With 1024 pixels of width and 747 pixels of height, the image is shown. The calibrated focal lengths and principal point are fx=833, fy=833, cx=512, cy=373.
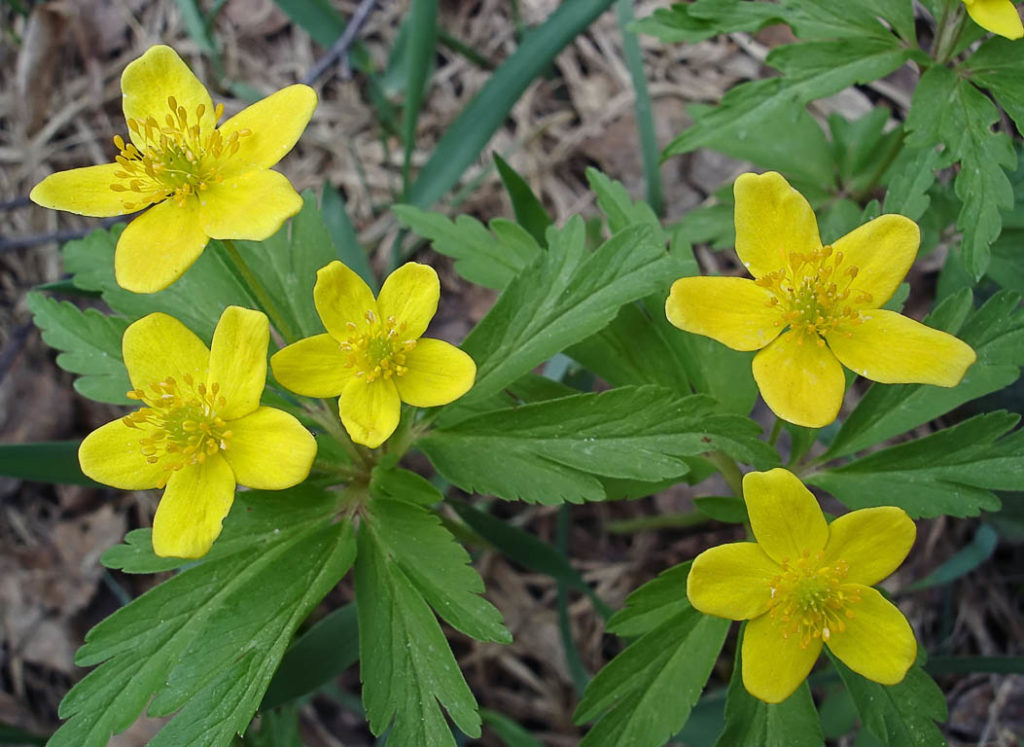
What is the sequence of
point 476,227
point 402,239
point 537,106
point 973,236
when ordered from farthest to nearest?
point 537,106
point 402,239
point 476,227
point 973,236

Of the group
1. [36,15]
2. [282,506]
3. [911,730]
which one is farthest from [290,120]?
[36,15]

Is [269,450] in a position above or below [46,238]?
above

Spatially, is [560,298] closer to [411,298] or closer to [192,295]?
[411,298]

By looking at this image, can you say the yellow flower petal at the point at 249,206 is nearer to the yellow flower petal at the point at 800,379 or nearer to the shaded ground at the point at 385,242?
the yellow flower petal at the point at 800,379

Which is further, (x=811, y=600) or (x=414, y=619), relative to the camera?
(x=414, y=619)

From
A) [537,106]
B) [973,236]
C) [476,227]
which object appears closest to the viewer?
[973,236]

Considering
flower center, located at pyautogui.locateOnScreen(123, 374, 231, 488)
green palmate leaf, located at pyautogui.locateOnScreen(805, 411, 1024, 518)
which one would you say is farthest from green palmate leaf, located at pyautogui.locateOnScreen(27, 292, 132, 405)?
green palmate leaf, located at pyautogui.locateOnScreen(805, 411, 1024, 518)

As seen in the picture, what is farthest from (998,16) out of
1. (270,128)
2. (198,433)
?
(198,433)

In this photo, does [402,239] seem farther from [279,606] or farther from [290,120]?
[279,606]
